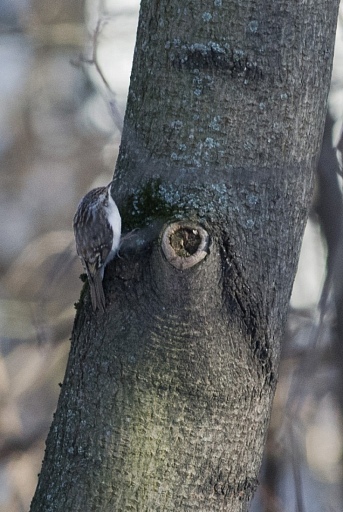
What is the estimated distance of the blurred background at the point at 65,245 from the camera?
336 centimetres

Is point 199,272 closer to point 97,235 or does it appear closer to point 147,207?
point 147,207

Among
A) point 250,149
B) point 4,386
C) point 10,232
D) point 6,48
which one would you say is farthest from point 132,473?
point 6,48

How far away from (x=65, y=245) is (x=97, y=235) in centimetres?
223

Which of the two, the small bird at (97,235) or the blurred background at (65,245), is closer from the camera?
the small bird at (97,235)

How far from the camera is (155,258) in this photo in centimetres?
140

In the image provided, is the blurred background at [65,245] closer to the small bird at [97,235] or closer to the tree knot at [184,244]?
the small bird at [97,235]

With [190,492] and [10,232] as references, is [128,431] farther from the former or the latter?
[10,232]

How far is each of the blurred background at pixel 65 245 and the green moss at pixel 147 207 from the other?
28.1 inches

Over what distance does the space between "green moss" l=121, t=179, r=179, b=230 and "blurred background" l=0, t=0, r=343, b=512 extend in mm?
713

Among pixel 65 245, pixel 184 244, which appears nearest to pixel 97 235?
pixel 184 244

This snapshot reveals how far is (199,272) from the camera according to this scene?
4.47 feet

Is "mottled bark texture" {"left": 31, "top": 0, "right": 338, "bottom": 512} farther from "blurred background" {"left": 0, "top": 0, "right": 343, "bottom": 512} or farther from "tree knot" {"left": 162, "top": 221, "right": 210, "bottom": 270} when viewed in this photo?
"blurred background" {"left": 0, "top": 0, "right": 343, "bottom": 512}

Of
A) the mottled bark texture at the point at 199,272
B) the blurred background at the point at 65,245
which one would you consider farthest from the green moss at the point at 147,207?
the blurred background at the point at 65,245

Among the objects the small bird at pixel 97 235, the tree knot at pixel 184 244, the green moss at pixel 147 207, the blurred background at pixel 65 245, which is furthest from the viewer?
the blurred background at pixel 65 245
